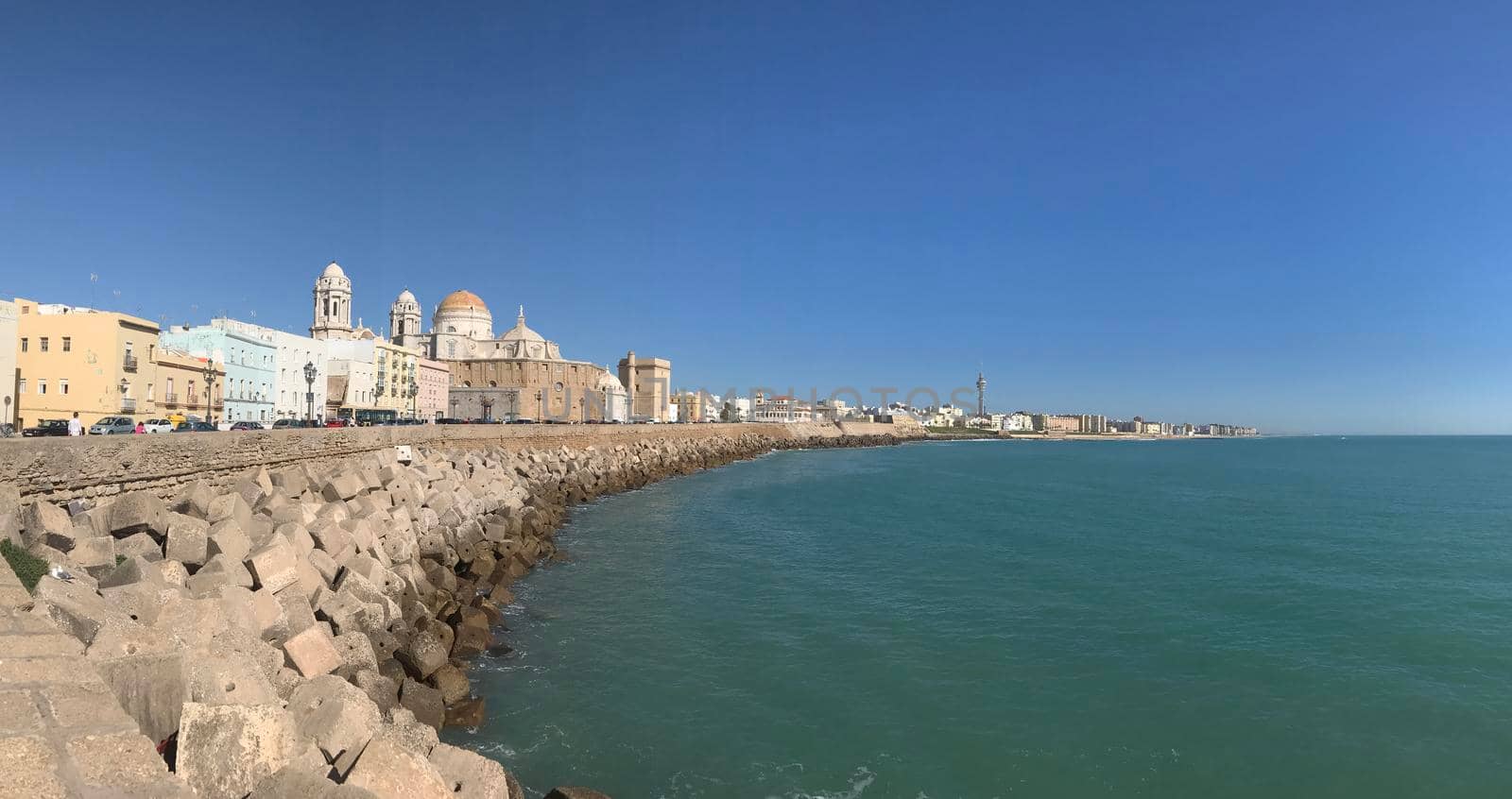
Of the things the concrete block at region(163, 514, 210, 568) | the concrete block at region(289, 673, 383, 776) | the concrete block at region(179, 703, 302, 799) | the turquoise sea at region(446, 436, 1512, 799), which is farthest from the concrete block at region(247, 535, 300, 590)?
the concrete block at region(179, 703, 302, 799)

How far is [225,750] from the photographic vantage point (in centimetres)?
521

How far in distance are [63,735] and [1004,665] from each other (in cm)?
1137

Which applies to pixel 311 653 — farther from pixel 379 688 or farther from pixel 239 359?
pixel 239 359

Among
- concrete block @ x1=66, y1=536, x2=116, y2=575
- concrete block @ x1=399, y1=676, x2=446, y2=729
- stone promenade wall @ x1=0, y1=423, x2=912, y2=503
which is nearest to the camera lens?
concrete block @ x1=66, y1=536, x2=116, y2=575

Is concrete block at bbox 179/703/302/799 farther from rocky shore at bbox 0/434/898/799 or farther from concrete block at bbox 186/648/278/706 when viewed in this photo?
concrete block at bbox 186/648/278/706

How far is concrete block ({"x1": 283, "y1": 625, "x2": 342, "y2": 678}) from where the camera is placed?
873cm

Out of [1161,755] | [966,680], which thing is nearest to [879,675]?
[966,680]

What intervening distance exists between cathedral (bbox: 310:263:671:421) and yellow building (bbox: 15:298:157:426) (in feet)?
153

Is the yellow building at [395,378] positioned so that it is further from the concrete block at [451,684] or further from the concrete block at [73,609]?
the concrete block at [73,609]

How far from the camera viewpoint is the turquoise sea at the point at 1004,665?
9.13m

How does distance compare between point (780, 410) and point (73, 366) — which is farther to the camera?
point (780, 410)

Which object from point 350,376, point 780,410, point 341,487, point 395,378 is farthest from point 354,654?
point 780,410

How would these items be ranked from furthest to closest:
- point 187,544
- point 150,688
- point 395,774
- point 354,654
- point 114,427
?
point 114,427 → point 187,544 → point 354,654 → point 150,688 → point 395,774

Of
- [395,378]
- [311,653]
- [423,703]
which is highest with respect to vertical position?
[395,378]
